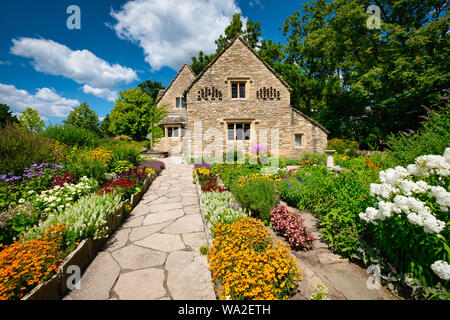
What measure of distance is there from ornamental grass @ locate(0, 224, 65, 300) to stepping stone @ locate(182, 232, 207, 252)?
184 cm

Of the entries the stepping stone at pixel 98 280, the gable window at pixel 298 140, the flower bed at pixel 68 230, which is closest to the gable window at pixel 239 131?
the gable window at pixel 298 140

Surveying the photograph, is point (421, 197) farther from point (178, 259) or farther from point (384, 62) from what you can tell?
point (384, 62)

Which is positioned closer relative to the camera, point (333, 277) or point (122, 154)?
point (333, 277)

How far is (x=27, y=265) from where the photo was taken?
1868 millimetres

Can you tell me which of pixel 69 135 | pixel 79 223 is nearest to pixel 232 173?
pixel 79 223

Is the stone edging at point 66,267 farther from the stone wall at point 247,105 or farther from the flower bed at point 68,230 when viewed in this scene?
the stone wall at point 247,105

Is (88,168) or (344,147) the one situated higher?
(344,147)

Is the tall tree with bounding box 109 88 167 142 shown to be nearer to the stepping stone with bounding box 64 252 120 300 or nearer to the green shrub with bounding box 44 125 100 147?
the green shrub with bounding box 44 125 100 147

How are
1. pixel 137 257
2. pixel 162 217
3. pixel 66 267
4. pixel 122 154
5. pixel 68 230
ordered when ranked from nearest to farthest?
pixel 66 267 < pixel 68 230 < pixel 137 257 < pixel 162 217 < pixel 122 154

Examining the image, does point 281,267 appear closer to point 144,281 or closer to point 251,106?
point 144,281

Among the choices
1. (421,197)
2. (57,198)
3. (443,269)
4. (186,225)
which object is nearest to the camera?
(443,269)

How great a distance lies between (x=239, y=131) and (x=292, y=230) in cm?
1101
